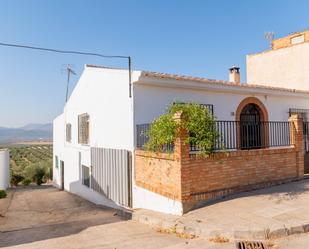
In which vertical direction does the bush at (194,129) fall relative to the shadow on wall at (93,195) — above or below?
above

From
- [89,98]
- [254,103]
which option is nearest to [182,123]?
[254,103]

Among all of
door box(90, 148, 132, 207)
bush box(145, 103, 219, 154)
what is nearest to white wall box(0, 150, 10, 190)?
door box(90, 148, 132, 207)

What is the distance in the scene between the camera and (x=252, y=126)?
12.2 m

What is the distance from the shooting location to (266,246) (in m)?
5.29

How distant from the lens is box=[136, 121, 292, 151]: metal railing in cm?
952

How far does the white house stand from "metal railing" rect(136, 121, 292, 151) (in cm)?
47

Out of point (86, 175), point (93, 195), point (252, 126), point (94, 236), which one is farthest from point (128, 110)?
point (86, 175)

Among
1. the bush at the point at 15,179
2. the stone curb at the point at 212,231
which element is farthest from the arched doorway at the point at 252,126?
the bush at the point at 15,179

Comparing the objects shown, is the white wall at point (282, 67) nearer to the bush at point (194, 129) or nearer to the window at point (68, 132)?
the bush at point (194, 129)

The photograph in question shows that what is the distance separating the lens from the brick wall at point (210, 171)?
7273mm

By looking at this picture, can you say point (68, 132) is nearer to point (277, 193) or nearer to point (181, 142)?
point (181, 142)

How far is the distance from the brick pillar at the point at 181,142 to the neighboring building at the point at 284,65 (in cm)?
1340

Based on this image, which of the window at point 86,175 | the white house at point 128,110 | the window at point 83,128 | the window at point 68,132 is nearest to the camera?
the white house at point 128,110

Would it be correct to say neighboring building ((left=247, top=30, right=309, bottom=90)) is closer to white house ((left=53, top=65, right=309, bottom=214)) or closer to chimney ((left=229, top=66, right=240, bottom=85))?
white house ((left=53, top=65, right=309, bottom=214))
